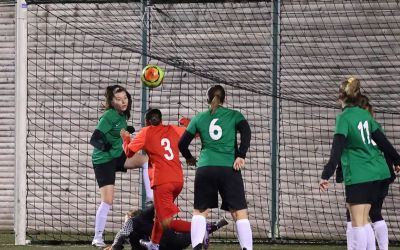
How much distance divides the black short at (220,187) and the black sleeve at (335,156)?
1731 mm

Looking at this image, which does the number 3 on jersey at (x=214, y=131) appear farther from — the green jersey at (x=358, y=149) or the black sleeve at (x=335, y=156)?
A: the black sleeve at (x=335, y=156)

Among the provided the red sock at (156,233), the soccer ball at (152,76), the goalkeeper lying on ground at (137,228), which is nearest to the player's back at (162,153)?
the red sock at (156,233)

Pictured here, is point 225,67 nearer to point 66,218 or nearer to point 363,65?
point 363,65

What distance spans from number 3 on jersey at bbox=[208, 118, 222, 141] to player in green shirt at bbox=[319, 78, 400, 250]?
5.32 ft

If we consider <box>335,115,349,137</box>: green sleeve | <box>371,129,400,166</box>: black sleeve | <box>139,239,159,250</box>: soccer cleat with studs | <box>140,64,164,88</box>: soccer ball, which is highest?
<box>140,64,164,88</box>: soccer ball

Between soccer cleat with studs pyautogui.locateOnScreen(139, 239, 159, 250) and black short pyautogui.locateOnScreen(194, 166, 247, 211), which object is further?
soccer cleat with studs pyautogui.locateOnScreen(139, 239, 159, 250)

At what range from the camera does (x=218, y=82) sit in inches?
643

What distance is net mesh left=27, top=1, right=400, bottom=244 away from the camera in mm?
16953

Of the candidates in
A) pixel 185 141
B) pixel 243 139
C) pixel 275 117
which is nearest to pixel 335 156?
pixel 243 139

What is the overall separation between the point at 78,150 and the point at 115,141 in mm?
3408

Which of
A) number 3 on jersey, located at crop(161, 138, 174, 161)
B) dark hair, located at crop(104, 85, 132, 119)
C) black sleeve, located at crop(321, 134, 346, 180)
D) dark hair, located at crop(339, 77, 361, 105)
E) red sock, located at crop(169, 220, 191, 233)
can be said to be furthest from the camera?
dark hair, located at crop(104, 85, 132, 119)

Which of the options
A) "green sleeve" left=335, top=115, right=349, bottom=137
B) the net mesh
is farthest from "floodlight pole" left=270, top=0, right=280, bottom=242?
"green sleeve" left=335, top=115, right=349, bottom=137

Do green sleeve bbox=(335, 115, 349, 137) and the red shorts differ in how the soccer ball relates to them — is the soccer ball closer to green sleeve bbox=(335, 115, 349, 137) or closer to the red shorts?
the red shorts

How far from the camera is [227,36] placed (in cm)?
1752
